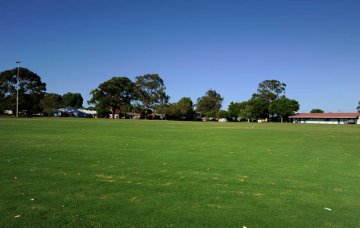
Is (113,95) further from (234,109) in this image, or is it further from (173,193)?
(173,193)

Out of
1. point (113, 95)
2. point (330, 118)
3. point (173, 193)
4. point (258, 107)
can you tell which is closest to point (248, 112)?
point (258, 107)

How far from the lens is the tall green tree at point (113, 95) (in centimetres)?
12525

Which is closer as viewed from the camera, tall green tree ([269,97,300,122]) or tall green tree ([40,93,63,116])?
tall green tree ([40,93,63,116])

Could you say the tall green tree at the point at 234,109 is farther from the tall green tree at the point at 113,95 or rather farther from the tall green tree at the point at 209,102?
the tall green tree at the point at 113,95

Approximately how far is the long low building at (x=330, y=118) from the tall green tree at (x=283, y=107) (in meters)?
5.98

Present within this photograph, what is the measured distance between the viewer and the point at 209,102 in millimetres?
179000

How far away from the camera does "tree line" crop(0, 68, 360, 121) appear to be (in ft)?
371

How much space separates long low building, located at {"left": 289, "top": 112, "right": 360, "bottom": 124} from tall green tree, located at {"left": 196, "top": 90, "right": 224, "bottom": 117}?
4280 centimetres

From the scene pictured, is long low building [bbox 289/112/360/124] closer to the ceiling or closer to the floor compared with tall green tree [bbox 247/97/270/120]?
closer to the floor

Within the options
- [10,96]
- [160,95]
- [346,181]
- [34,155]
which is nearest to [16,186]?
[34,155]

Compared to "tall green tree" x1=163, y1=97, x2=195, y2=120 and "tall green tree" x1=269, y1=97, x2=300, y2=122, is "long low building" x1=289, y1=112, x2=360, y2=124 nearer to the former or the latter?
"tall green tree" x1=269, y1=97, x2=300, y2=122

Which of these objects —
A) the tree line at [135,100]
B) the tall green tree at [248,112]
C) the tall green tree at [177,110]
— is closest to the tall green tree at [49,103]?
the tree line at [135,100]

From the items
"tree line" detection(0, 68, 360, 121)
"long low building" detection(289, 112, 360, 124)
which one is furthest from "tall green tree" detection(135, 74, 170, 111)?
"long low building" detection(289, 112, 360, 124)

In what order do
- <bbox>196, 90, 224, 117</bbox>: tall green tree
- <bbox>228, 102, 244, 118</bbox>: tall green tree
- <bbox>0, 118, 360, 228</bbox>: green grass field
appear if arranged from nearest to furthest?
<bbox>0, 118, 360, 228</bbox>: green grass field < <bbox>228, 102, 244, 118</bbox>: tall green tree < <bbox>196, 90, 224, 117</bbox>: tall green tree
